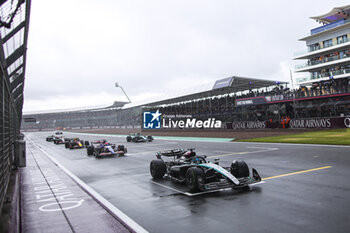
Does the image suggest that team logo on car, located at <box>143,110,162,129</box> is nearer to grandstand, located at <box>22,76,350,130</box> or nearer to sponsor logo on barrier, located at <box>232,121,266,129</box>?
grandstand, located at <box>22,76,350,130</box>

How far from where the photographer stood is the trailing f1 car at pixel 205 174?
7.22 metres

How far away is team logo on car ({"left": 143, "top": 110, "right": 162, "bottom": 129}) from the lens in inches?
2235

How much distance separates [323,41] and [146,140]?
143ft

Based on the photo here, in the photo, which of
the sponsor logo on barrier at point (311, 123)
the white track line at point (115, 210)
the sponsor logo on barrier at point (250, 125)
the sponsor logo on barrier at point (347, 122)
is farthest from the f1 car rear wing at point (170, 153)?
the sponsor logo on barrier at point (250, 125)

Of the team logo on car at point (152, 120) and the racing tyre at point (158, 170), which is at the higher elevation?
the team logo on car at point (152, 120)

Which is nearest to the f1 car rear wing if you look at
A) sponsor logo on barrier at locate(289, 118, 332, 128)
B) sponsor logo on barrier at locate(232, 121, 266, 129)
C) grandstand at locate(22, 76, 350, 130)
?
sponsor logo on barrier at locate(289, 118, 332, 128)

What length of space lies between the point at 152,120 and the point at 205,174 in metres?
49.3

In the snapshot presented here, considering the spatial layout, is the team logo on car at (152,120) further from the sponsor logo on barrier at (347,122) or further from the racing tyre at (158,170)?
the racing tyre at (158,170)

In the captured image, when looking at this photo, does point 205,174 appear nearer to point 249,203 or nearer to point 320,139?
point 249,203

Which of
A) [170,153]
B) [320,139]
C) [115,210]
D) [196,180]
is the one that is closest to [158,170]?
[170,153]

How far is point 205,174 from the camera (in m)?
7.87

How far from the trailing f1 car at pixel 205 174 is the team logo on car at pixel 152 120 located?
46697 mm

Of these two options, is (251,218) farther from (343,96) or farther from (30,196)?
(343,96)

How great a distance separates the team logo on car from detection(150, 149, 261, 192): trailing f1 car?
46.7m
